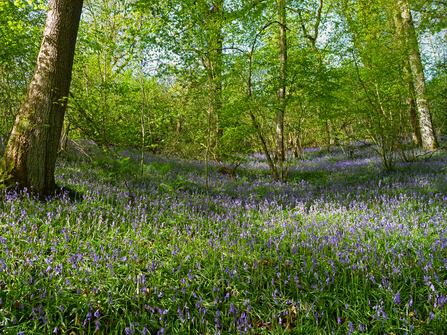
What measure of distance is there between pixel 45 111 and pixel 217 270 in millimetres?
4062

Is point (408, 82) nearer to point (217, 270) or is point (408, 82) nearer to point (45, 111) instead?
point (217, 270)

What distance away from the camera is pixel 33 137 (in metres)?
4.50

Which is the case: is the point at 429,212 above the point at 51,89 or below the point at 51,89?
below

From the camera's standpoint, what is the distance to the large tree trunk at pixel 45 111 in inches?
176

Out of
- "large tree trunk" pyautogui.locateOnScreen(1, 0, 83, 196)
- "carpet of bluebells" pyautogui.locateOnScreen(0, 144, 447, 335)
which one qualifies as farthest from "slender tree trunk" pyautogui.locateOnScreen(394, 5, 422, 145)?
"large tree trunk" pyautogui.locateOnScreen(1, 0, 83, 196)

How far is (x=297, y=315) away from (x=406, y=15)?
1459 centimetres

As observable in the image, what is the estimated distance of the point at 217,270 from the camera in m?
3.21

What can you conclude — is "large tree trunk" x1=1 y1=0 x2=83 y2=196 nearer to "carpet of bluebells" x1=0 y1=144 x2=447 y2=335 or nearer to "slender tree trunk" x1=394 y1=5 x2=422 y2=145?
"carpet of bluebells" x1=0 y1=144 x2=447 y2=335

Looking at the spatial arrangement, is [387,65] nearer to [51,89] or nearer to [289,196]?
[289,196]

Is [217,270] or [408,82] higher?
[408,82]

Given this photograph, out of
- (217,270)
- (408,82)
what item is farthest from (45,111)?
(408,82)

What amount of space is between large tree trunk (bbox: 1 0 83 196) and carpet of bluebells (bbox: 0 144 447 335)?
38cm

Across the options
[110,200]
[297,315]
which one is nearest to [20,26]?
[110,200]

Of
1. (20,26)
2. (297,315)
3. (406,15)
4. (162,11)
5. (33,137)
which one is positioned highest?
(406,15)
